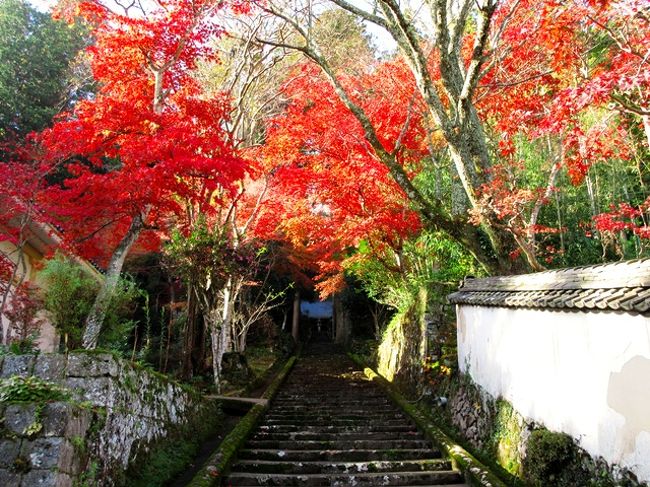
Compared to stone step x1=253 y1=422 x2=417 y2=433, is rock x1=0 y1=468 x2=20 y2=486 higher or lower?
higher

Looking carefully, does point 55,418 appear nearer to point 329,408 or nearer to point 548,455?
point 548,455

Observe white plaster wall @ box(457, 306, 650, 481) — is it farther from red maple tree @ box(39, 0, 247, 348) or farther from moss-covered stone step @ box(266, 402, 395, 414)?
red maple tree @ box(39, 0, 247, 348)

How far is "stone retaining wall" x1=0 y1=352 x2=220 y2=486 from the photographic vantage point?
3.69m

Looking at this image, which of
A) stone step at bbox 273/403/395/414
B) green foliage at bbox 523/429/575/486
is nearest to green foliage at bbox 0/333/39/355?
green foliage at bbox 523/429/575/486

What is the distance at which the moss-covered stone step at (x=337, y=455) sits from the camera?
7070 millimetres

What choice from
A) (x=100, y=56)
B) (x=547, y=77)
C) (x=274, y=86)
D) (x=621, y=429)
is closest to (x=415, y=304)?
(x=547, y=77)

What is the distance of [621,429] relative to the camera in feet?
13.2

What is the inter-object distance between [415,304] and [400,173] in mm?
4834

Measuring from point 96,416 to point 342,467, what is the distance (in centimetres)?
363

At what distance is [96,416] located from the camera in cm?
431

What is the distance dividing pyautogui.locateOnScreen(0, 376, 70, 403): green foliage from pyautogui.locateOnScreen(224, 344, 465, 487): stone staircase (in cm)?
286

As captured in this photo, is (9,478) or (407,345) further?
(407,345)

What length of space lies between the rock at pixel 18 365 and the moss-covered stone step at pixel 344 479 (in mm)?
2940

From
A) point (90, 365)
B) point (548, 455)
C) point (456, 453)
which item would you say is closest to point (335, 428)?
point (456, 453)
